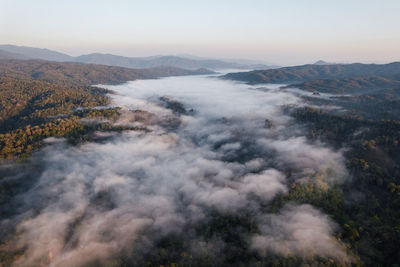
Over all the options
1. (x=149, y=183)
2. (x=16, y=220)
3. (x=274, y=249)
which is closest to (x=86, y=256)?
(x=16, y=220)

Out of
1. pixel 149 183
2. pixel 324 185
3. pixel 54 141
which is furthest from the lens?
pixel 54 141

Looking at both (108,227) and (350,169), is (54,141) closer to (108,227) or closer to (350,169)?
(108,227)

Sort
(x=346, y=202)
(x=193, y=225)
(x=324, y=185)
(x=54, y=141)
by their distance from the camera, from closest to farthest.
A: (x=193, y=225), (x=346, y=202), (x=324, y=185), (x=54, y=141)

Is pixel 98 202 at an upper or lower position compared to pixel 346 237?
lower

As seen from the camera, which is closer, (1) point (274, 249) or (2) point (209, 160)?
(1) point (274, 249)

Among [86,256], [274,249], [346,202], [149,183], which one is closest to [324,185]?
[346,202]

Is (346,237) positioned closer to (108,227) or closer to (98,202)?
(108,227)

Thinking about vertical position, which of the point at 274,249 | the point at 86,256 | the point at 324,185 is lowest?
the point at 86,256

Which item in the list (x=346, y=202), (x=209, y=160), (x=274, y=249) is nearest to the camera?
(x=274, y=249)

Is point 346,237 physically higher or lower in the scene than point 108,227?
higher
